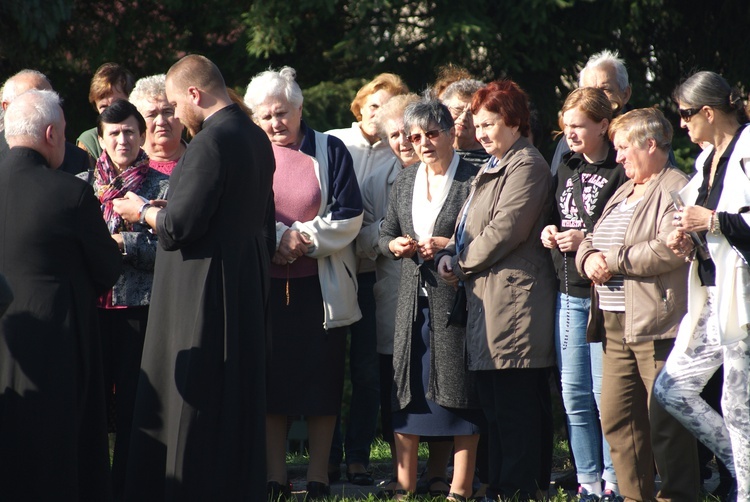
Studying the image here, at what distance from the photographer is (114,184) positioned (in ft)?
18.4

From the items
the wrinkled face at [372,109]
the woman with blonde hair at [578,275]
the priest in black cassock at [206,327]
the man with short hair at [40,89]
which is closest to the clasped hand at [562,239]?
the woman with blonde hair at [578,275]

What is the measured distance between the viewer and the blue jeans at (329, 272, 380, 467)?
6383 millimetres

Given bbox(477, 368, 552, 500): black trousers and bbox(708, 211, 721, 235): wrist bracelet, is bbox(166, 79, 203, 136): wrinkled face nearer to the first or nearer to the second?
bbox(477, 368, 552, 500): black trousers

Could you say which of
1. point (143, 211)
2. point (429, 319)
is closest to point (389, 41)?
point (429, 319)

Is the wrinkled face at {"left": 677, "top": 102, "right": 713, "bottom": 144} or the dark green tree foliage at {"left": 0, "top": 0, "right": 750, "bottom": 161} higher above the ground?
the dark green tree foliage at {"left": 0, "top": 0, "right": 750, "bottom": 161}

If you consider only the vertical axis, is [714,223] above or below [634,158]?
below

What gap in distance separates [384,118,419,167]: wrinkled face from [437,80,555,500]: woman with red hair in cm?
72

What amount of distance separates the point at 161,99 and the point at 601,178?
97.3 inches

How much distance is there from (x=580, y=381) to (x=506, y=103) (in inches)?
59.3

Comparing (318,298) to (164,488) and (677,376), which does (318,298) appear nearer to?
(164,488)

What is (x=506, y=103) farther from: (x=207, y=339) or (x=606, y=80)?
(x=207, y=339)

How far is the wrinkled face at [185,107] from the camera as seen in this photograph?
16.1 ft

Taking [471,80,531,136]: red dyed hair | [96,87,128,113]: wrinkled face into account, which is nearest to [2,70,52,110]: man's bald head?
[96,87,128,113]: wrinkled face

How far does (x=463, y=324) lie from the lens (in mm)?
5586
